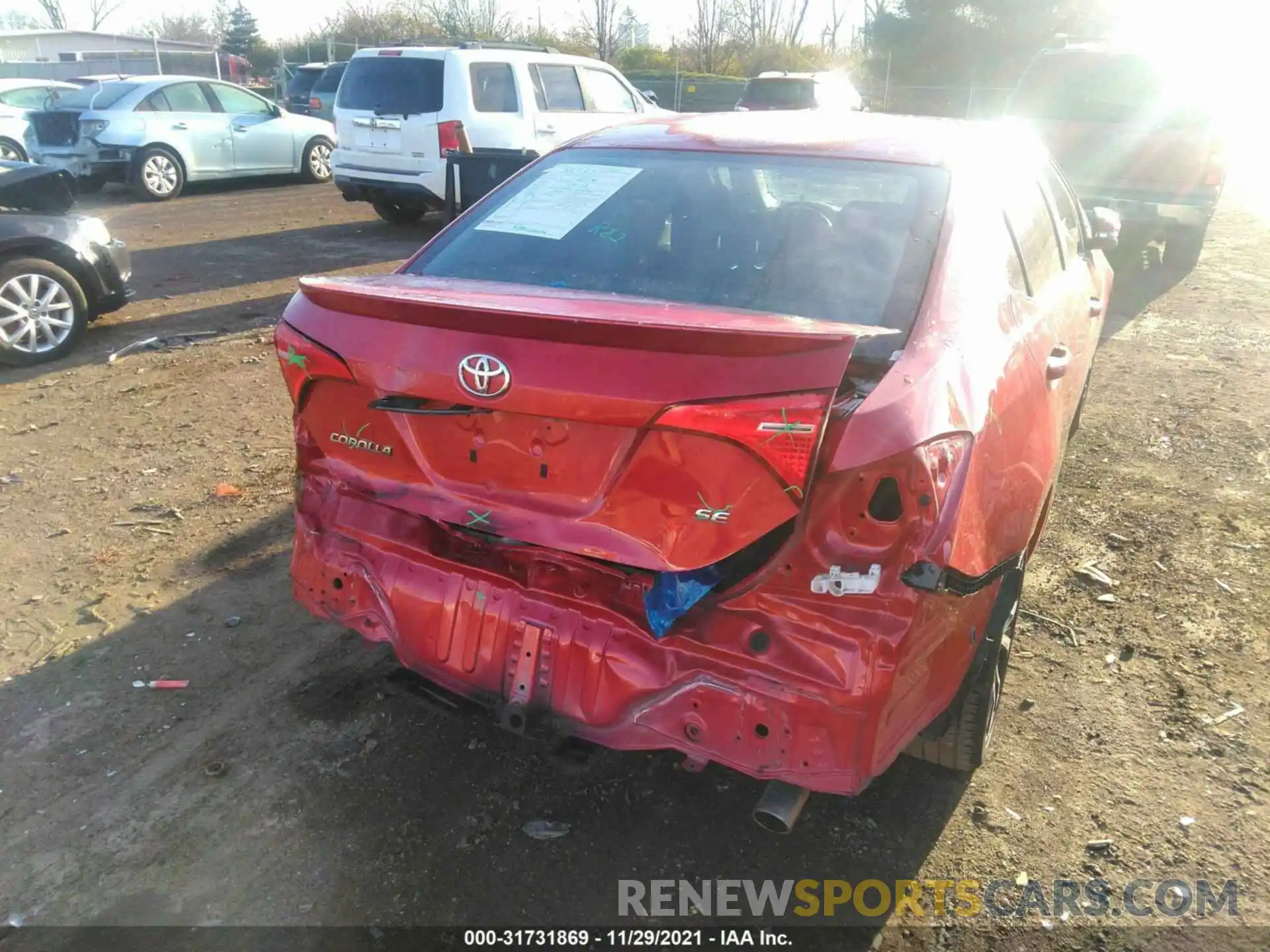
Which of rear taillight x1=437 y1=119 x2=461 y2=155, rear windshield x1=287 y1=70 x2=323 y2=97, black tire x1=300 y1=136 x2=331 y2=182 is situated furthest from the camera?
rear windshield x1=287 y1=70 x2=323 y2=97

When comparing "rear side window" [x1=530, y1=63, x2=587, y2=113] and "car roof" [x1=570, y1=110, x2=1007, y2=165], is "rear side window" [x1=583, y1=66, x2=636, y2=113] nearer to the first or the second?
"rear side window" [x1=530, y1=63, x2=587, y2=113]

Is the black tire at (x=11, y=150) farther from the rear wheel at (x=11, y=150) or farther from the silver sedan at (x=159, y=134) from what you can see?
the silver sedan at (x=159, y=134)

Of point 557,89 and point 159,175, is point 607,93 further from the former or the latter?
point 159,175

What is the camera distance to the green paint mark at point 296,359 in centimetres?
244

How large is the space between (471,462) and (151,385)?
4.65m

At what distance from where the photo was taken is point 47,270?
6.28 metres

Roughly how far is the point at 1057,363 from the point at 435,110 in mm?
8842

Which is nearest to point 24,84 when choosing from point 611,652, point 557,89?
point 557,89

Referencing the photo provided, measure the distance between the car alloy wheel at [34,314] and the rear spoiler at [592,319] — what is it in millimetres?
4799

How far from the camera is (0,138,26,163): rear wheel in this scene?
43.8 ft

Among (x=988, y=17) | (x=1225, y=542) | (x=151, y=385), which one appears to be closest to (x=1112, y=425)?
(x=1225, y=542)

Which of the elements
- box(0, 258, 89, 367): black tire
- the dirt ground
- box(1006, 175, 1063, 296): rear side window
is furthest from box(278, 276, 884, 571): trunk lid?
box(0, 258, 89, 367): black tire

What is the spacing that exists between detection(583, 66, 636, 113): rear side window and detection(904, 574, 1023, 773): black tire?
1018 centimetres

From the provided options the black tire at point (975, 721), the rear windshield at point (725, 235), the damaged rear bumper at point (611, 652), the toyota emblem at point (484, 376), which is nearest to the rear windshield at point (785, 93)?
the rear windshield at point (725, 235)
